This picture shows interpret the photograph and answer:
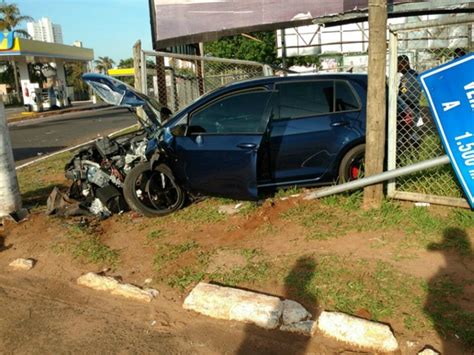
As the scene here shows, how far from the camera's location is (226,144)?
5.52m

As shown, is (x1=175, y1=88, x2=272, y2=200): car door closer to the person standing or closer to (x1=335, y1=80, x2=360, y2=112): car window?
(x1=335, y1=80, x2=360, y2=112): car window

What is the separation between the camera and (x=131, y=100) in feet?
20.5

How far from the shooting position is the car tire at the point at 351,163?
5.82 metres

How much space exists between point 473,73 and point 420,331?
243cm

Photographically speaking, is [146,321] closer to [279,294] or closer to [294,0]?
[279,294]

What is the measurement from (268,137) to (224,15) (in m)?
4.07

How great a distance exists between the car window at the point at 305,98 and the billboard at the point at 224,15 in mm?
3031

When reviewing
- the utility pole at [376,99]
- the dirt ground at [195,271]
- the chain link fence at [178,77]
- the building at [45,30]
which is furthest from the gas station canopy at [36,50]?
the building at [45,30]

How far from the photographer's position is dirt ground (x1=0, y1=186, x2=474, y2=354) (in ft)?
11.1

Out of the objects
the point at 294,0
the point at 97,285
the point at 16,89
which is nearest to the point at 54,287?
the point at 97,285

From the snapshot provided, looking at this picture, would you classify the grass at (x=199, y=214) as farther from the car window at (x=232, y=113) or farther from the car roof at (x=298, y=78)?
the car roof at (x=298, y=78)

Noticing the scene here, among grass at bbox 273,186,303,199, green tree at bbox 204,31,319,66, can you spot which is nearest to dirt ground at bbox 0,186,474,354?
grass at bbox 273,186,303,199

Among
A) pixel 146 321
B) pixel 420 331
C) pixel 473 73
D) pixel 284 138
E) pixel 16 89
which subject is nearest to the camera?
pixel 420 331

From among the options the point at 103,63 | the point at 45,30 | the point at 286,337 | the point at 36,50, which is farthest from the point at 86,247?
the point at 45,30
